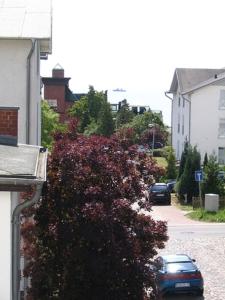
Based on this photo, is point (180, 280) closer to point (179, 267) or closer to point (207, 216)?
point (179, 267)

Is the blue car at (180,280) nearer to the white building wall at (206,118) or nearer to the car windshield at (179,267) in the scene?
the car windshield at (179,267)

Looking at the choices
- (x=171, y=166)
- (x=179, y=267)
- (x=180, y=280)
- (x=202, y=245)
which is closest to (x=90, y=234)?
(x=180, y=280)

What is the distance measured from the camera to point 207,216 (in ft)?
116

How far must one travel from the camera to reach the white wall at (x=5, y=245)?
677 cm

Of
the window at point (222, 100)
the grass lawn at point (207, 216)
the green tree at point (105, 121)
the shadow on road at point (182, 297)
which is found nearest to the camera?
the shadow on road at point (182, 297)

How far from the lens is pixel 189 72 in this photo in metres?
64.9

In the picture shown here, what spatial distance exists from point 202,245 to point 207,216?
848 centimetres

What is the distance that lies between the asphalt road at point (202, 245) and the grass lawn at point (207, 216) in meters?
0.50

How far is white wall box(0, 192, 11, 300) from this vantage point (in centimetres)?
677

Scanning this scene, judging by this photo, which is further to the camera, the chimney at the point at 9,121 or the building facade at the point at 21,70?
the building facade at the point at 21,70

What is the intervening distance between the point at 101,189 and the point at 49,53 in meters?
7.44

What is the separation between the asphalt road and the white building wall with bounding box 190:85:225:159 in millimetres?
20470

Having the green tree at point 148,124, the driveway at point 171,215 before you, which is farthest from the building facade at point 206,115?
the green tree at point 148,124

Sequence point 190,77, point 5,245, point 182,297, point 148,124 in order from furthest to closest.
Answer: point 148,124 → point 190,77 → point 182,297 → point 5,245
